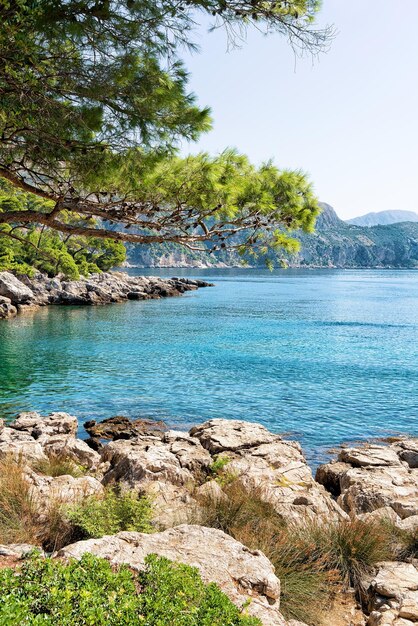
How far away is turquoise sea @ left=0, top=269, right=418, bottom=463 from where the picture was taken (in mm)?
19750

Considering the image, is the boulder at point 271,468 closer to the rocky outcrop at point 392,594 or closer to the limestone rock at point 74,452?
the rocky outcrop at point 392,594

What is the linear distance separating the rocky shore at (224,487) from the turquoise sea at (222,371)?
258 cm

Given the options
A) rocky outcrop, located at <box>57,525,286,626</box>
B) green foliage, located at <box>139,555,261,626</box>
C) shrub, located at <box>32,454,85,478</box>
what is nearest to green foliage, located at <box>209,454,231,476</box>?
shrub, located at <box>32,454,85,478</box>

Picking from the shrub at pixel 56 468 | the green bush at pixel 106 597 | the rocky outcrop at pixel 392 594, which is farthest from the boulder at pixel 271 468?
the green bush at pixel 106 597

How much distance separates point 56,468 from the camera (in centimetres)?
1100

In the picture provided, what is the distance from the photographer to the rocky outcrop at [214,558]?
521 centimetres

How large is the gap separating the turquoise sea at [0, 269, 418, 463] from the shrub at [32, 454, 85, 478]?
23.5 feet

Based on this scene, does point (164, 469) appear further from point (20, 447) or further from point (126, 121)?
point (126, 121)

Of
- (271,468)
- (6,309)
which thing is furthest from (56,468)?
(6,309)

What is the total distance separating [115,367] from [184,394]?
6353mm

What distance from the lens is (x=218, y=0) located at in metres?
8.12

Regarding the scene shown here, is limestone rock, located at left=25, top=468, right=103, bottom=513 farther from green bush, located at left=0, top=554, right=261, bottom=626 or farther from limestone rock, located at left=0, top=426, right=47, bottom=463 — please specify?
green bush, located at left=0, top=554, right=261, bottom=626

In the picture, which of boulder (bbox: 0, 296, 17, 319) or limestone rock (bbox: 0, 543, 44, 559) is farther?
boulder (bbox: 0, 296, 17, 319)

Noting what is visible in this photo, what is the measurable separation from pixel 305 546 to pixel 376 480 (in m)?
5.49
